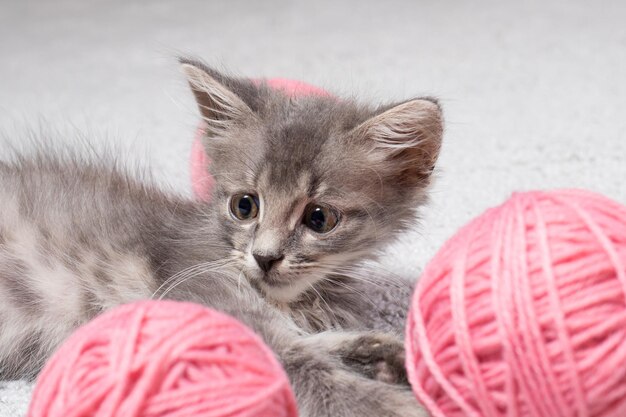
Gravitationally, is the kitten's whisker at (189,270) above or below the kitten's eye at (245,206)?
below

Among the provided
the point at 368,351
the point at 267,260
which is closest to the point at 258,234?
the point at 267,260

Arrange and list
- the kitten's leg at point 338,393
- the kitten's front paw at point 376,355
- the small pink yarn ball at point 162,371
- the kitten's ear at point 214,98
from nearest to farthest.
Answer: the small pink yarn ball at point 162,371 → the kitten's leg at point 338,393 → the kitten's front paw at point 376,355 → the kitten's ear at point 214,98

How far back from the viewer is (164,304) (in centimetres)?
109

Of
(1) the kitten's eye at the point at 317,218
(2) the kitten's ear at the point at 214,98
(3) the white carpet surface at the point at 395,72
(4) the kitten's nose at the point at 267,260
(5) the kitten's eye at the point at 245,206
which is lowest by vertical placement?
(3) the white carpet surface at the point at 395,72

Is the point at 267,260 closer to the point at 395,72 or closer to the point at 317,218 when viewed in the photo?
the point at 317,218

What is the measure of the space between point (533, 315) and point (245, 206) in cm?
60

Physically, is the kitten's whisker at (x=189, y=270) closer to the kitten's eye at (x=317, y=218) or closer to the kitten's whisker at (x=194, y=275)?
the kitten's whisker at (x=194, y=275)

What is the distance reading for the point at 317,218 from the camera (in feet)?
4.71

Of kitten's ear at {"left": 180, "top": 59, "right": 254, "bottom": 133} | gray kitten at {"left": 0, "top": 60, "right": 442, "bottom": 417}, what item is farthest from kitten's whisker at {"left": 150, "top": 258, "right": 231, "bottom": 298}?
kitten's ear at {"left": 180, "top": 59, "right": 254, "bottom": 133}

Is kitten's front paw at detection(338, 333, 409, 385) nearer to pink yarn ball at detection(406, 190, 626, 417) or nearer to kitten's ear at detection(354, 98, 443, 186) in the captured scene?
pink yarn ball at detection(406, 190, 626, 417)

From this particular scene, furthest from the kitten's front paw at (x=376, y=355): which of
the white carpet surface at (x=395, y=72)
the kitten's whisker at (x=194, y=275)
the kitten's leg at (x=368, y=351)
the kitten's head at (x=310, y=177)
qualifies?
the white carpet surface at (x=395, y=72)

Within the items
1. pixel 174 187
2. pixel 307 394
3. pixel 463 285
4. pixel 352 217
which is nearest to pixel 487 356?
pixel 463 285

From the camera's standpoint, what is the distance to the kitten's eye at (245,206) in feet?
4.84

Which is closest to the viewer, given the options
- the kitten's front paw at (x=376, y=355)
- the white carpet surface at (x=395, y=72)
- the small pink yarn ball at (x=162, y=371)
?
the small pink yarn ball at (x=162, y=371)
